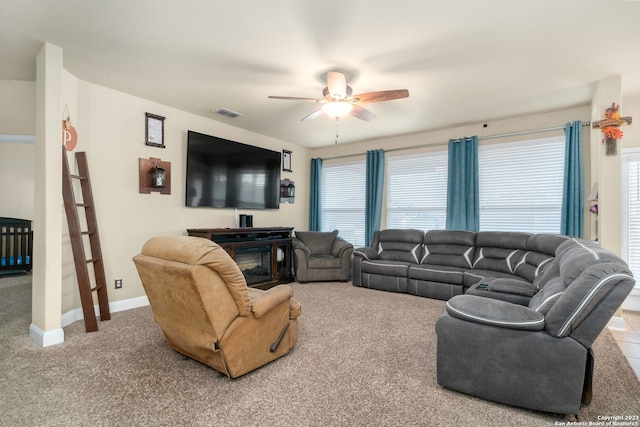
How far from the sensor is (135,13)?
218cm

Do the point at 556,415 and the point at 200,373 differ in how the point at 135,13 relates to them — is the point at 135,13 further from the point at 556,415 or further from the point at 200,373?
the point at 556,415

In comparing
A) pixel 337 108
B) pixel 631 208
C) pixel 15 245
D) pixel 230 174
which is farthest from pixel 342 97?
pixel 15 245

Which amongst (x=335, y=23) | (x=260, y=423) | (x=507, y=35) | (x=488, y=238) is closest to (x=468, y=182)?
(x=488, y=238)

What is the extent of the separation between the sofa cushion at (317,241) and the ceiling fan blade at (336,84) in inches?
123

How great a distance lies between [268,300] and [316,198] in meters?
4.40

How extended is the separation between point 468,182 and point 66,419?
5.11 m

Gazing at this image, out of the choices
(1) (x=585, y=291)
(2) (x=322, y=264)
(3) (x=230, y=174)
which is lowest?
(2) (x=322, y=264)

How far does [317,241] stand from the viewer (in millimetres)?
5648

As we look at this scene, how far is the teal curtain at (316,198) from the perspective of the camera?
21.0ft

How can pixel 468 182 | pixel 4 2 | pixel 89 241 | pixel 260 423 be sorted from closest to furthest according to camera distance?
1. pixel 260 423
2. pixel 4 2
3. pixel 89 241
4. pixel 468 182

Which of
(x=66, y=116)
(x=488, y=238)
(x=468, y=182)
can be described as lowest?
(x=488, y=238)

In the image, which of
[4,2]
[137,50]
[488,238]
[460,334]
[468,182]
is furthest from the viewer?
[468,182]

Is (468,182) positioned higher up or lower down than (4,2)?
lower down

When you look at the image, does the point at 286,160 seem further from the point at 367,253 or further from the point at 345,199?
the point at 367,253
